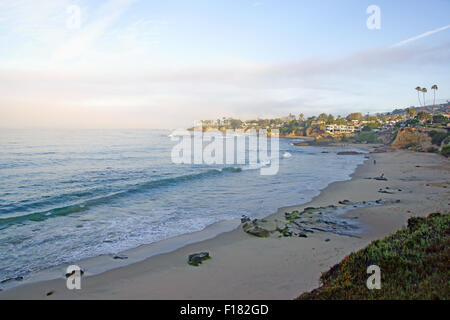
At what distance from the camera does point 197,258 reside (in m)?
8.77

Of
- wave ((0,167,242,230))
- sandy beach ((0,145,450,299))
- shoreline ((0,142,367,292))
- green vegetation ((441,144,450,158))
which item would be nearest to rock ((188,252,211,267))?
sandy beach ((0,145,450,299))

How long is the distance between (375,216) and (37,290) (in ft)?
43.1

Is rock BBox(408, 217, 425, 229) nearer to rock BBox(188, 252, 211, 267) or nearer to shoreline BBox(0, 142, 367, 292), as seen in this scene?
rock BBox(188, 252, 211, 267)

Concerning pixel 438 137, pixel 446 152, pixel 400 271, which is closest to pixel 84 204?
pixel 400 271

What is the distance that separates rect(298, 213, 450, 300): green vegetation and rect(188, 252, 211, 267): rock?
3.81 m

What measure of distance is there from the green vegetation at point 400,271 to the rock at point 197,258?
3813mm

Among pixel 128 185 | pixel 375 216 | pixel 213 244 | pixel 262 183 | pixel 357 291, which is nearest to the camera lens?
pixel 357 291

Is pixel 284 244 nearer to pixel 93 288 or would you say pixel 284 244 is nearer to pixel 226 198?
pixel 93 288

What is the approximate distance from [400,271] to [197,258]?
5559 millimetres

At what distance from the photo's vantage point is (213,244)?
10383 mm

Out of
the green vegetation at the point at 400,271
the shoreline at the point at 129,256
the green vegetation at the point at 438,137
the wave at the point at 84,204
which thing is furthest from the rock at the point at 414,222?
the green vegetation at the point at 438,137
